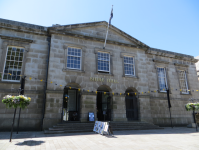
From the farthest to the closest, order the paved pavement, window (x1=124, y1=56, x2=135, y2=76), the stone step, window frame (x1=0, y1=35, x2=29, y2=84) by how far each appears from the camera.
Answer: window (x1=124, y1=56, x2=135, y2=76) → window frame (x1=0, y1=35, x2=29, y2=84) → the stone step → the paved pavement

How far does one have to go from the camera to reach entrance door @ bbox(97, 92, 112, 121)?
50.3 ft

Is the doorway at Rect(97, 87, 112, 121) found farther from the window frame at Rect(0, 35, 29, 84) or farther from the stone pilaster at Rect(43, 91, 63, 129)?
the window frame at Rect(0, 35, 29, 84)

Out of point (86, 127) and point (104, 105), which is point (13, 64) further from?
point (104, 105)

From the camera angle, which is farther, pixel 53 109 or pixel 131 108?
pixel 131 108

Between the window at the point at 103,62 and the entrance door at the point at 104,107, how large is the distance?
2994 millimetres

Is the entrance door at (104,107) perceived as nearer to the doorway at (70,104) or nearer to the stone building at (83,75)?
the stone building at (83,75)

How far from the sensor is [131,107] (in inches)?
639

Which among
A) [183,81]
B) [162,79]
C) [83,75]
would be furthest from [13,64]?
[183,81]

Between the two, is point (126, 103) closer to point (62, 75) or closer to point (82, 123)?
point (82, 123)

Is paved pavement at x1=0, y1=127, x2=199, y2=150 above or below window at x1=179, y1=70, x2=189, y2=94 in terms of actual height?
below

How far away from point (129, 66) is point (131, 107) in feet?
15.1

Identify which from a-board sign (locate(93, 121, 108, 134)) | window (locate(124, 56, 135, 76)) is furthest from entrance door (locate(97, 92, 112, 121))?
a-board sign (locate(93, 121, 108, 134))

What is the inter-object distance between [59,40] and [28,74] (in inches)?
167

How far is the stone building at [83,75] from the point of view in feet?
41.4
